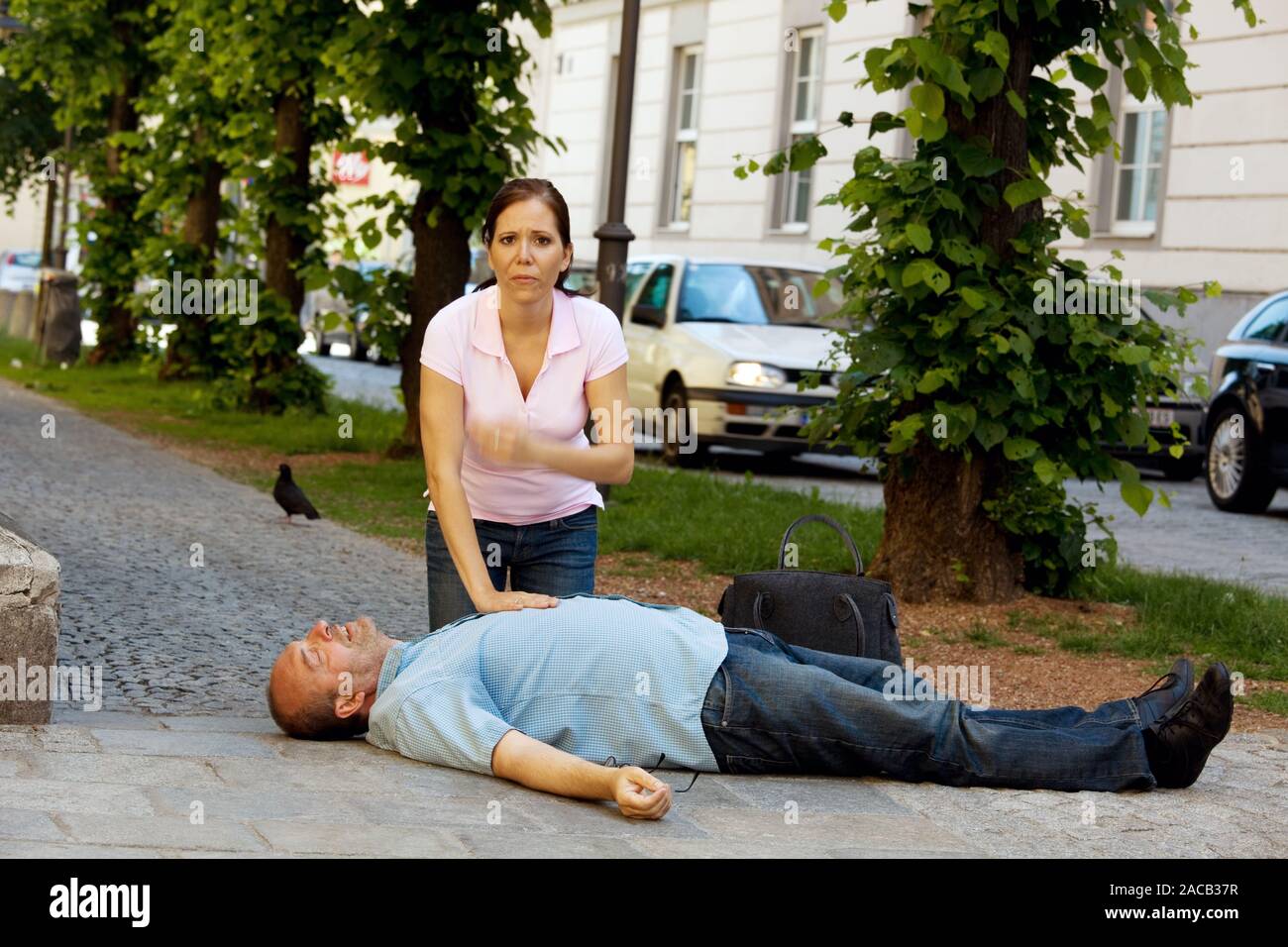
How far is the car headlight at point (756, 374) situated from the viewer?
1577cm

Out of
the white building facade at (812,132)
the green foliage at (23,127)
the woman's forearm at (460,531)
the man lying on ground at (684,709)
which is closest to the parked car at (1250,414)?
the white building facade at (812,132)

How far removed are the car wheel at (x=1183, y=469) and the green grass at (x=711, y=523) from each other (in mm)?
4969

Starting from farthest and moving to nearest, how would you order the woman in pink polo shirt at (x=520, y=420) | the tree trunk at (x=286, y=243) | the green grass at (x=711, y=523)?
1. the tree trunk at (x=286, y=243)
2. the green grass at (x=711, y=523)
3. the woman in pink polo shirt at (x=520, y=420)

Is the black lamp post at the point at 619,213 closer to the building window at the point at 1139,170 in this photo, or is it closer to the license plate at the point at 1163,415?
the license plate at the point at 1163,415

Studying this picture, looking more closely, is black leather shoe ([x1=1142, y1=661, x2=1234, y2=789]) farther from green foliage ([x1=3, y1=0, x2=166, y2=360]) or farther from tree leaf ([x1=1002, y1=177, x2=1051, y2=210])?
green foliage ([x1=3, y1=0, x2=166, y2=360])

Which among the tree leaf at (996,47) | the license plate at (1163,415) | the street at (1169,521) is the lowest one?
the street at (1169,521)

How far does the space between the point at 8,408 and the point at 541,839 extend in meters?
15.6

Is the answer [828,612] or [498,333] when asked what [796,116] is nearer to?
[828,612]

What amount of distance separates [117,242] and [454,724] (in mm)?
22303

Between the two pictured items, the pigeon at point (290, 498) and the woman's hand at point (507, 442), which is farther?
the pigeon at point (290, 498)

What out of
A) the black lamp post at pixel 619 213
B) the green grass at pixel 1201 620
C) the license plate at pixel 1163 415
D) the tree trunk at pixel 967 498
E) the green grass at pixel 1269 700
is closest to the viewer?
the green grass at pixel 1269 700

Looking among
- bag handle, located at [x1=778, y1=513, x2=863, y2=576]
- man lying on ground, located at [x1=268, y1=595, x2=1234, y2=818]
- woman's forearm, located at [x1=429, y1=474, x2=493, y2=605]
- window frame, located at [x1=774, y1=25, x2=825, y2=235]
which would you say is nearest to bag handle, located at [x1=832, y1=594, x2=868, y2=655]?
bag handle, located at [x1=778, y1=513, x2=863, y2=576]

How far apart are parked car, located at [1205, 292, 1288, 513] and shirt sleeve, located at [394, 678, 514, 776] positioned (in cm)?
1044

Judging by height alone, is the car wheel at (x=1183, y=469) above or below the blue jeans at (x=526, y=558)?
below
